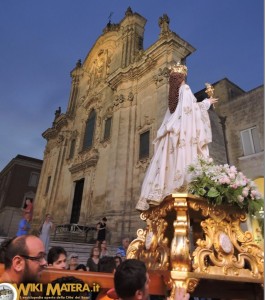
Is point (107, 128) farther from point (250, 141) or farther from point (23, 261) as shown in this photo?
point (23, 261)

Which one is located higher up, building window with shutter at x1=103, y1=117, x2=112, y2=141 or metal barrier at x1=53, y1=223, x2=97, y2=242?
building window with shutter at x1=103, y1=117, x2=112, y2=141

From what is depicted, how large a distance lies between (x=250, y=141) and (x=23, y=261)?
14.2 metres

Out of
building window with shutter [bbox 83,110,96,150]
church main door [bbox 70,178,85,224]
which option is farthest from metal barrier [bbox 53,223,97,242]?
building window with shutter [bbox 83,110,96,150]

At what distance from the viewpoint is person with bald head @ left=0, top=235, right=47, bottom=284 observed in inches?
67.0

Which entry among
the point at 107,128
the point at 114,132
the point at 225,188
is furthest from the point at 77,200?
the point at 225,188

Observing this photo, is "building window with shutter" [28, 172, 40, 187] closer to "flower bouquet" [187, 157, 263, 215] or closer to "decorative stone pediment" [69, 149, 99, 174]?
"decorative stone pediment" [69, 149, 99, 174]

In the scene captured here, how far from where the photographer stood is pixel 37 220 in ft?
74.6

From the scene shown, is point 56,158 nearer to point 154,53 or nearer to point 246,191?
point 154,53

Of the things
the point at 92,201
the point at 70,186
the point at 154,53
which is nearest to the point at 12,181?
the point at 70,186

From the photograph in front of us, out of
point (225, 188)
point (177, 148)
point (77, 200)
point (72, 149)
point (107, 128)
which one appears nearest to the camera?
point (225, 188)

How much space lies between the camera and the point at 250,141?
46.3 ft

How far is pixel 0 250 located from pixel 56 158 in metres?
21.8

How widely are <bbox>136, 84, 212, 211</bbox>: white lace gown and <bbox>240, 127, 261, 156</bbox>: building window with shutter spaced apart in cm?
1034

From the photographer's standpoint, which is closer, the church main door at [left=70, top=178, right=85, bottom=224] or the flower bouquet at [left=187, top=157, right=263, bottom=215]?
the flower bouquet at [left=187, top=157, right=263, bottom=215]
